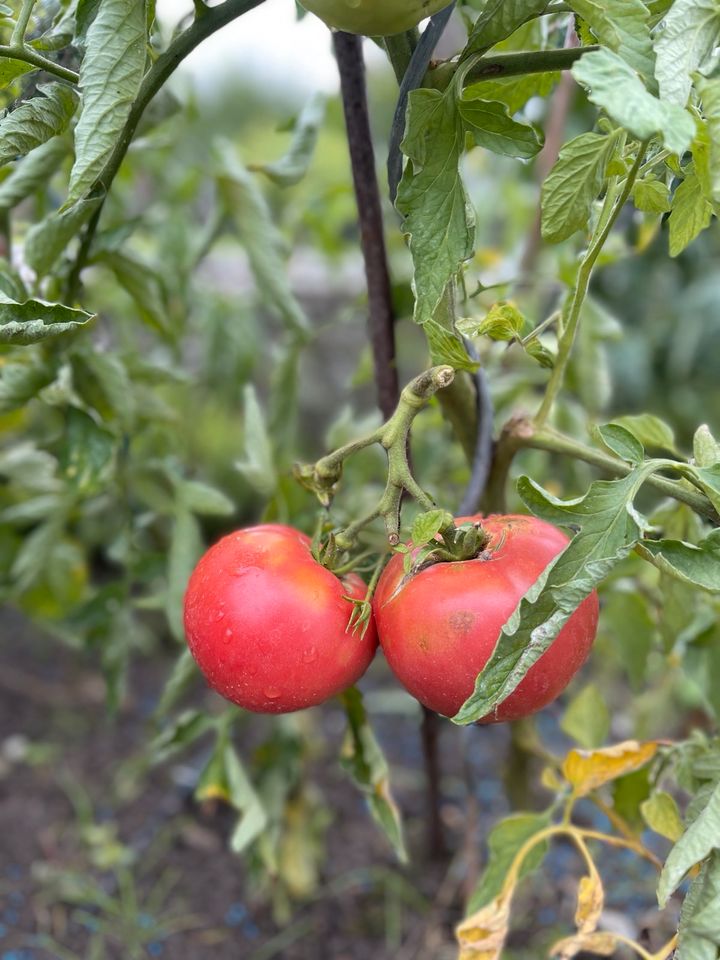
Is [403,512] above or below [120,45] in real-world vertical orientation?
below

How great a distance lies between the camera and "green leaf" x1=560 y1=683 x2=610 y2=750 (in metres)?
0.80

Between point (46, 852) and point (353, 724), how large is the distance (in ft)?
2.16

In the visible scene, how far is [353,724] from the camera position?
715mm

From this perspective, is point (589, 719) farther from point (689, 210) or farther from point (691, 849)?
point (689, 210)

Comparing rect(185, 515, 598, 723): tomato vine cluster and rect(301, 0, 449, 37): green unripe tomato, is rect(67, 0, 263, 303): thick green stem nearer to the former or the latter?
rect(301, 0, 449, 37): green unripe tomato

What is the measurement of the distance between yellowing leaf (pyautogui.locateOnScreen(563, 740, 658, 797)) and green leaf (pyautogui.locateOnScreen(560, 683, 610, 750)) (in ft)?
0.39

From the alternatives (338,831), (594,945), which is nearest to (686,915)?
(594,945)

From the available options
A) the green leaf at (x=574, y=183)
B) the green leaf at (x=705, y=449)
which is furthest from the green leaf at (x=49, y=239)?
the green leaf at (x=705, y=449)

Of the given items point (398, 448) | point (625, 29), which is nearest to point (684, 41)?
point (625, 29)

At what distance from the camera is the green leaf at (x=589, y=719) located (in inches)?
31.5

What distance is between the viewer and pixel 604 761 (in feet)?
2.18

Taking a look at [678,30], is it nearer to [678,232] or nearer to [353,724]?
[678,232]

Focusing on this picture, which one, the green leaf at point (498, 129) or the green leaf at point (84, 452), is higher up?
the green leaf at point (498, 129)

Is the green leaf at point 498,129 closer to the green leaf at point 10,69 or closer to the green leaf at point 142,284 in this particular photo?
the green leaf at point 10,69
